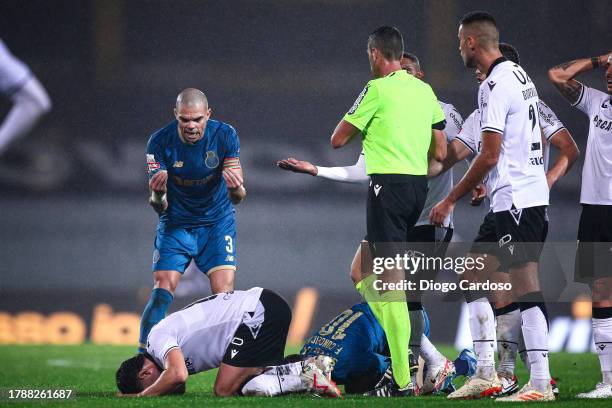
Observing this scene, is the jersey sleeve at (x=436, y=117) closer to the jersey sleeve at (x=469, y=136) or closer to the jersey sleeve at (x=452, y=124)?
the jersey sleeve at (x=469, y=136)

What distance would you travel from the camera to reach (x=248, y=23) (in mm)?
12156

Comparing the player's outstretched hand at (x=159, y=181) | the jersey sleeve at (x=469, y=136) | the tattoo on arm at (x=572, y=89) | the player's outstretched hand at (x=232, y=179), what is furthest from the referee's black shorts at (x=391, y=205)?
the player's outstretched hand at (x=159, y=181)

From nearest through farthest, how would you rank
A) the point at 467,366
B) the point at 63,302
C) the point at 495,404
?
the point at 495,404, the point at 467,366, the point at 63,302

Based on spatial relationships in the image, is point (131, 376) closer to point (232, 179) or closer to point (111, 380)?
point (232, 179)

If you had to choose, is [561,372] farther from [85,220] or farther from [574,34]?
[85,220]

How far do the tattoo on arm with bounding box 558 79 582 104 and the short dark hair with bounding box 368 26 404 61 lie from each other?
103 centimetres

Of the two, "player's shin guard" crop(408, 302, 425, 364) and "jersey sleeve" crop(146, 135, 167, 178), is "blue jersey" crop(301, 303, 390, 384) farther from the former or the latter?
"jersey sleeve" crop(146, 135, 167, 178)

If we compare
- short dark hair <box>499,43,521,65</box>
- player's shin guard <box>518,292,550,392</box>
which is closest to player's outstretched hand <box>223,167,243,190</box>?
short dark hair <box>499,43,521,65</box>

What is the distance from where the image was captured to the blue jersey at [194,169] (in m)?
6.86

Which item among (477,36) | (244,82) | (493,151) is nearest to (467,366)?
(493,151)

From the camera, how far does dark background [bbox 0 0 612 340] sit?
39.6 ft

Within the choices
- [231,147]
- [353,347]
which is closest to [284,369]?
[353,347]

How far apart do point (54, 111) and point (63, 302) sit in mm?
2392

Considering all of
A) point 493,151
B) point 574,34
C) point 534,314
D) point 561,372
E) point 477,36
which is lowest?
point 561,372
